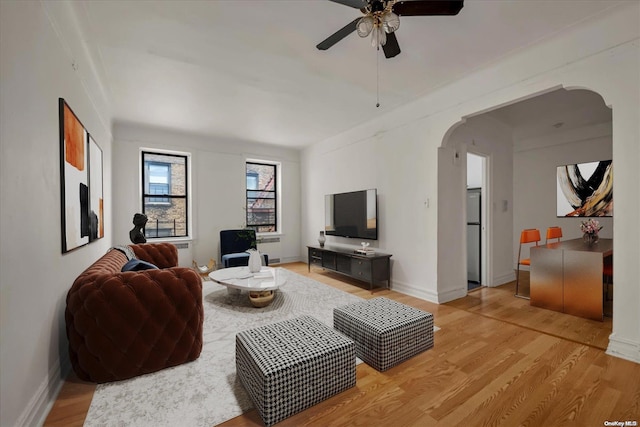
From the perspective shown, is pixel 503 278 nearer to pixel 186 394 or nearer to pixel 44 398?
pixel 186 394

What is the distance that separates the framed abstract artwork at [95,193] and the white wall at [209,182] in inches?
60.5

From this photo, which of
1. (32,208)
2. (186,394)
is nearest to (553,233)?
(186,394)

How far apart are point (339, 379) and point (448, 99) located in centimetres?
332

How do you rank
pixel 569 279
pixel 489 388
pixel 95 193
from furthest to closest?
pixel 569 279, pixel 95 193, pixel 489 388

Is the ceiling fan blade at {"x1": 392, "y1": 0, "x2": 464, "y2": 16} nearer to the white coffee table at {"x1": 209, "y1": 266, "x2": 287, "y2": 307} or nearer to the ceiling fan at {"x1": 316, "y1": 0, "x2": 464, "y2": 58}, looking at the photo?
the ceiling fan at {"x1": 316, "y1": 0, "x2": 464, "y2": 58}

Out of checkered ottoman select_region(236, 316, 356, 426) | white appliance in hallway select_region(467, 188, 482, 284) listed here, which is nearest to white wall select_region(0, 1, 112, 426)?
checkered ottoman select_region(236, 316, 356, 426)

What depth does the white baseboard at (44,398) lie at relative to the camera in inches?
56.9

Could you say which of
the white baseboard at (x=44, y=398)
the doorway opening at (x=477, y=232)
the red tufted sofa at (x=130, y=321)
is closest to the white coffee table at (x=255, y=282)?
the red tufted sofa at (x=130, y=321)

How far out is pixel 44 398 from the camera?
1.63 metres

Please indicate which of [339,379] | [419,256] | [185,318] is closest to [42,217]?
[185,318]

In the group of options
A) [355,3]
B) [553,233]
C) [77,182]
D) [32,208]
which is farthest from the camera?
[553,233]

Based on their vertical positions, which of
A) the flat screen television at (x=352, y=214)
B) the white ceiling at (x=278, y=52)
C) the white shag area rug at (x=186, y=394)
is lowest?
the white shag area rug at (x=186, y=394)

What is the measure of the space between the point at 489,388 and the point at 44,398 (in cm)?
273

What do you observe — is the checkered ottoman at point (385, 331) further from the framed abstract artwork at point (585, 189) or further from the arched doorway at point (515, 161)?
the framed abstract artwork at point (585, 189)
